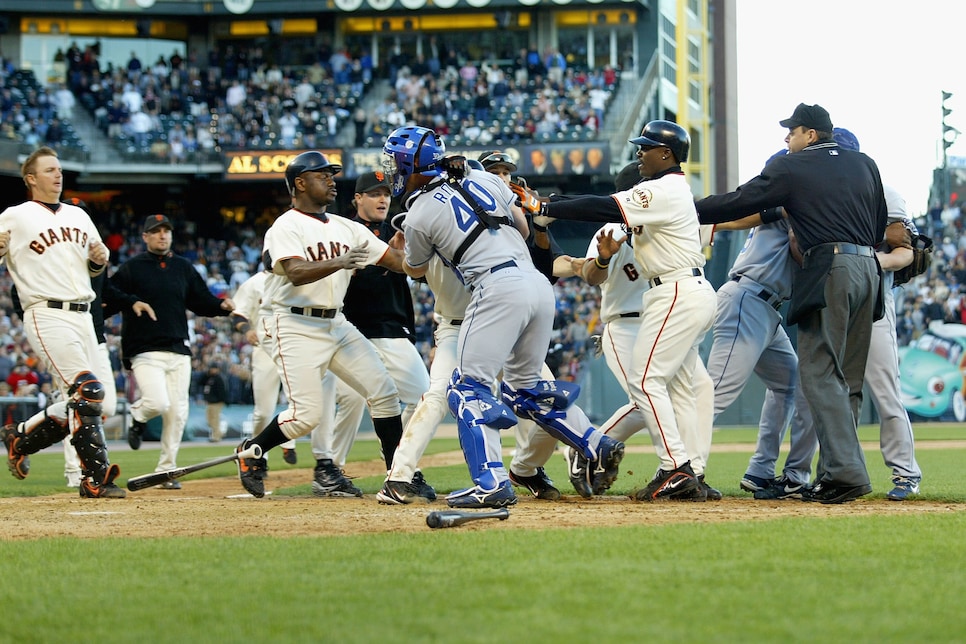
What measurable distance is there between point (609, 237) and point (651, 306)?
497 mm

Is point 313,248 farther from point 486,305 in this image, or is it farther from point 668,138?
point 668,138

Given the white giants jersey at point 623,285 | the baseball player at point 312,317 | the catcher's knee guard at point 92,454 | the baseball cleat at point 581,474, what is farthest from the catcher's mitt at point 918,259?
the catcher's knee guard at point 92,454

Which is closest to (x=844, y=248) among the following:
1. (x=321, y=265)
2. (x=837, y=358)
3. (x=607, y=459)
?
(x=837, y=358)

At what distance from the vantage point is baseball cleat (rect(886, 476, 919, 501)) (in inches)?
286

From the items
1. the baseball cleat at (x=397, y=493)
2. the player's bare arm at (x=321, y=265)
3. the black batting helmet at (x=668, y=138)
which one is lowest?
the baseball cleat at (x=397, y=493)

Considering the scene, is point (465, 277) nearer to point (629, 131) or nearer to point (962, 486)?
point (962, 486)

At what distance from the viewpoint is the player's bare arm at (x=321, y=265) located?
24.2 ft

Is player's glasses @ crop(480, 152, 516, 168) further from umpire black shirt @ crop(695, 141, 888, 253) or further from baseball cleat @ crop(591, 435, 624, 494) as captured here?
baseball cleat @ crop(591, 435, 624, 494)

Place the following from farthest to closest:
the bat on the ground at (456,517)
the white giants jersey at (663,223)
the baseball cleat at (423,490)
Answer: the baseball cleat at (423,490)
the white giants jersey at (663,223)
the bat on the ground at (456,517)

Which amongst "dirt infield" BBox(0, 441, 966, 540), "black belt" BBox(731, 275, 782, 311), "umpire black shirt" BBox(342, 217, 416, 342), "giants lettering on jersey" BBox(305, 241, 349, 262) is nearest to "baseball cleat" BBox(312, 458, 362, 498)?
"dirt infield" BBox(0, 441, 966, 540)

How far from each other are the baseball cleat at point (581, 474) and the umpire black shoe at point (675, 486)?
1.17 feet

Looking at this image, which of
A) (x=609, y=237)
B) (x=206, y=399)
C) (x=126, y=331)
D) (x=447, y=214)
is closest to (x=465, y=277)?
(x=447, y=214)

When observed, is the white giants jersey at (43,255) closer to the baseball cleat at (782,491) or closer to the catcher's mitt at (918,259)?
the baseball cleat at (782,491)

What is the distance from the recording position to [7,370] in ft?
71.0
